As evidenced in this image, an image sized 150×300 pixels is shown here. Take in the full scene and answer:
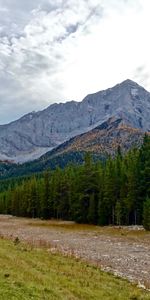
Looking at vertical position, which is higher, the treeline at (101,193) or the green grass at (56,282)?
the treeline at (101,193)

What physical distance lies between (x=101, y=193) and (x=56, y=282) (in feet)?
237

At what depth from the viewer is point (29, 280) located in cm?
1923

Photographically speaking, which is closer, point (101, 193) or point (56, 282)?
point (56, 282)

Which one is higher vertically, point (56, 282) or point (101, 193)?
point (101, 193)

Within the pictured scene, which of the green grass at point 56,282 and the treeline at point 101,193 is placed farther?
the treeline at point 101,193

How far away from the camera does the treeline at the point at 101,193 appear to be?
80438 mm

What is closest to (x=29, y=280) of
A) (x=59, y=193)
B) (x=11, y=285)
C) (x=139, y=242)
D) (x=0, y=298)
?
(x=11, y=285)

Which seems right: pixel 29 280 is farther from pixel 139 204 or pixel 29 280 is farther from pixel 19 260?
pixel 139 204

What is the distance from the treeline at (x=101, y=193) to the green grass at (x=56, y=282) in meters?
43.4

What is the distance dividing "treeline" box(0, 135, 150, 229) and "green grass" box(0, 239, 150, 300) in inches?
1708

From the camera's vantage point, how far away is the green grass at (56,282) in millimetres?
16875

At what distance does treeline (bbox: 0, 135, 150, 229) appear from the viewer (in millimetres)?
80438

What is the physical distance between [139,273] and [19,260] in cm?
789

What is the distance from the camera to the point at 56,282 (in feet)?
65.2
